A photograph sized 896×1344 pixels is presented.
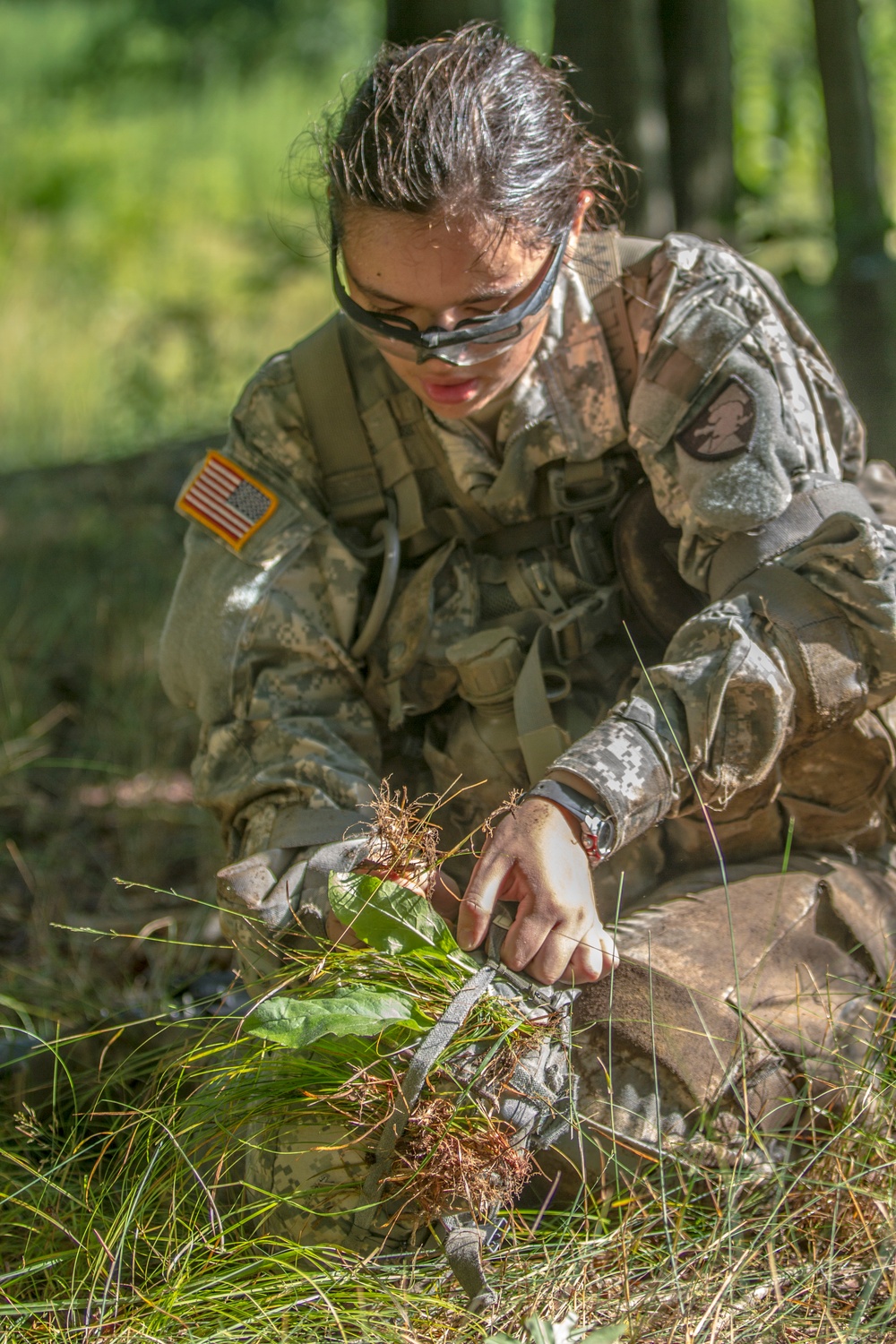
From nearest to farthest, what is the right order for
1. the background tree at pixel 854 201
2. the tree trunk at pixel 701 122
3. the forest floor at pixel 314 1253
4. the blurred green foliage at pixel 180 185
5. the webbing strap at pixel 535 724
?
the forest floor at pixel 314 1253 → the webbing strap at pixel 535 724 → the background tree at pixel 854 201 → the tree trunk at pixel 701 122 → the blurred green foliage at pixel 180 185

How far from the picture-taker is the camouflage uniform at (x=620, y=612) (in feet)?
6.39

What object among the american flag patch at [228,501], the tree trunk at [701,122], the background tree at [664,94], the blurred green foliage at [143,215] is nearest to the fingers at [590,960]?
the american flag patch at [228,501]

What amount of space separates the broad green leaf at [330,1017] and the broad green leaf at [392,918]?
8 cm

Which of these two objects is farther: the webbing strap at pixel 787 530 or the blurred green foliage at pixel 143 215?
the blurred green foliage at pixel 143 215

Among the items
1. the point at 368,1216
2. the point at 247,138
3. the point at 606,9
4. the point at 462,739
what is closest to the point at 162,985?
the point at 462,739

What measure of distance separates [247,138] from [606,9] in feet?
30.1

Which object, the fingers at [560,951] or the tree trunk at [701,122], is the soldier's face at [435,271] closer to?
the fingers at [560,951]

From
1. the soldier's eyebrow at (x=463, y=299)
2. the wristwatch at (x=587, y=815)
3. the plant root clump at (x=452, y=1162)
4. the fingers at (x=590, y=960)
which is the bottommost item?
the plant root clump at (x=452, y=1162)

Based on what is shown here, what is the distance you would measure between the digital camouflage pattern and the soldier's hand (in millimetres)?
168

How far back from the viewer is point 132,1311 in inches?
63.7

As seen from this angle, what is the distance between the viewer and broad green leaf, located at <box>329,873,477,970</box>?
170 cm

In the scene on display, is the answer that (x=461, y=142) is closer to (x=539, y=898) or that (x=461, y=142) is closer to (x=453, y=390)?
(x=453, y=390)

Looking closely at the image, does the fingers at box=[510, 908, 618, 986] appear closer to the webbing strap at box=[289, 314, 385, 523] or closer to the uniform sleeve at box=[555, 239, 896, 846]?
the uniform sleeve at box=[555, 239, 896, 846]

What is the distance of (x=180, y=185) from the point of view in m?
11.6
